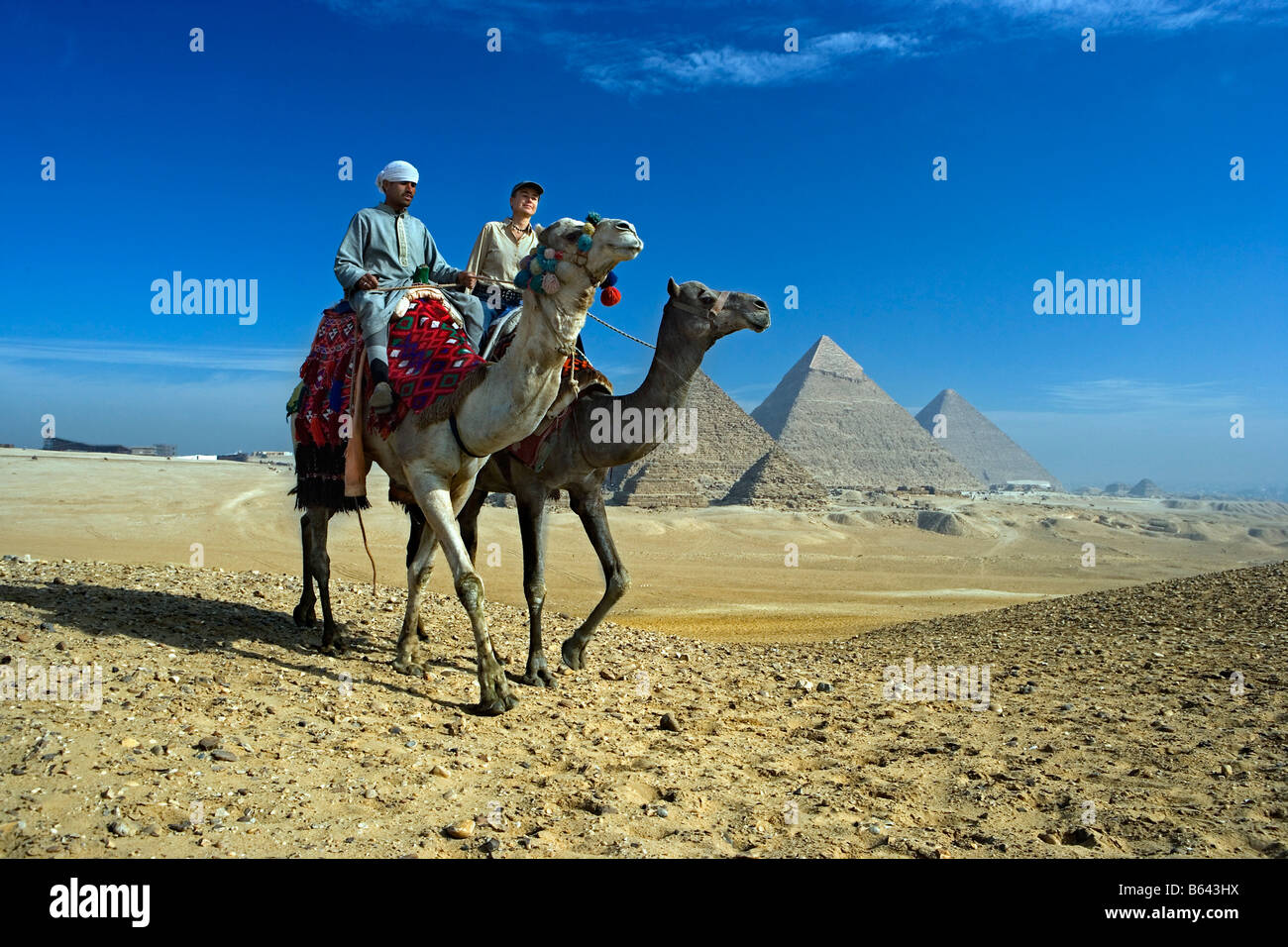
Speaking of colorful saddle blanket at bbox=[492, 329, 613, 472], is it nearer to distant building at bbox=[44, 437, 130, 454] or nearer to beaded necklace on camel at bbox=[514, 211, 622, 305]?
beaded necklace on camel at bbox=[514, 211, 622, 305]

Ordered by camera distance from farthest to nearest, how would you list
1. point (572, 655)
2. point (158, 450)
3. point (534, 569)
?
point (158, 450) < point (572, 655) < point (534, 569)

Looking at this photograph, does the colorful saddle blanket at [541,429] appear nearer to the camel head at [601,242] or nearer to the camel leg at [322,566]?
the camel head at [601,242]

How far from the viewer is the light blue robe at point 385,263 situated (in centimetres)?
642

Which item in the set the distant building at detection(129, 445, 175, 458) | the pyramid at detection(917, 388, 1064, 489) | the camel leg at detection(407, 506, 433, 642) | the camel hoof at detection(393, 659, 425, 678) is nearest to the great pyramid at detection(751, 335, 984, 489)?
the pyramid at detection(917, 388, 1064, 489)

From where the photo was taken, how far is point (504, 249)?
7488 mm

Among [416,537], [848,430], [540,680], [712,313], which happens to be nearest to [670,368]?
[712,313]

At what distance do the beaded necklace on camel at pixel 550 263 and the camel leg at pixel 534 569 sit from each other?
6.21 ft

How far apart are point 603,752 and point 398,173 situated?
4.56m

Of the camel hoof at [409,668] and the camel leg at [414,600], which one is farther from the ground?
the camel leg at [414,600]

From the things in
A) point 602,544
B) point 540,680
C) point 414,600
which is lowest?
point 540,680

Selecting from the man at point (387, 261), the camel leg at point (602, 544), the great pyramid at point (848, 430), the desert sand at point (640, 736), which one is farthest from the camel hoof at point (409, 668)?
the great pyramid at point (848, 430)

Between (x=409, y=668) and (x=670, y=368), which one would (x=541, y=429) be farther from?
(x=409, y=668)

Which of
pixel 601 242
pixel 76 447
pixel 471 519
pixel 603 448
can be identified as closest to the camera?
pixel 601 242

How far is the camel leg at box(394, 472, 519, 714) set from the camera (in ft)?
17.9
